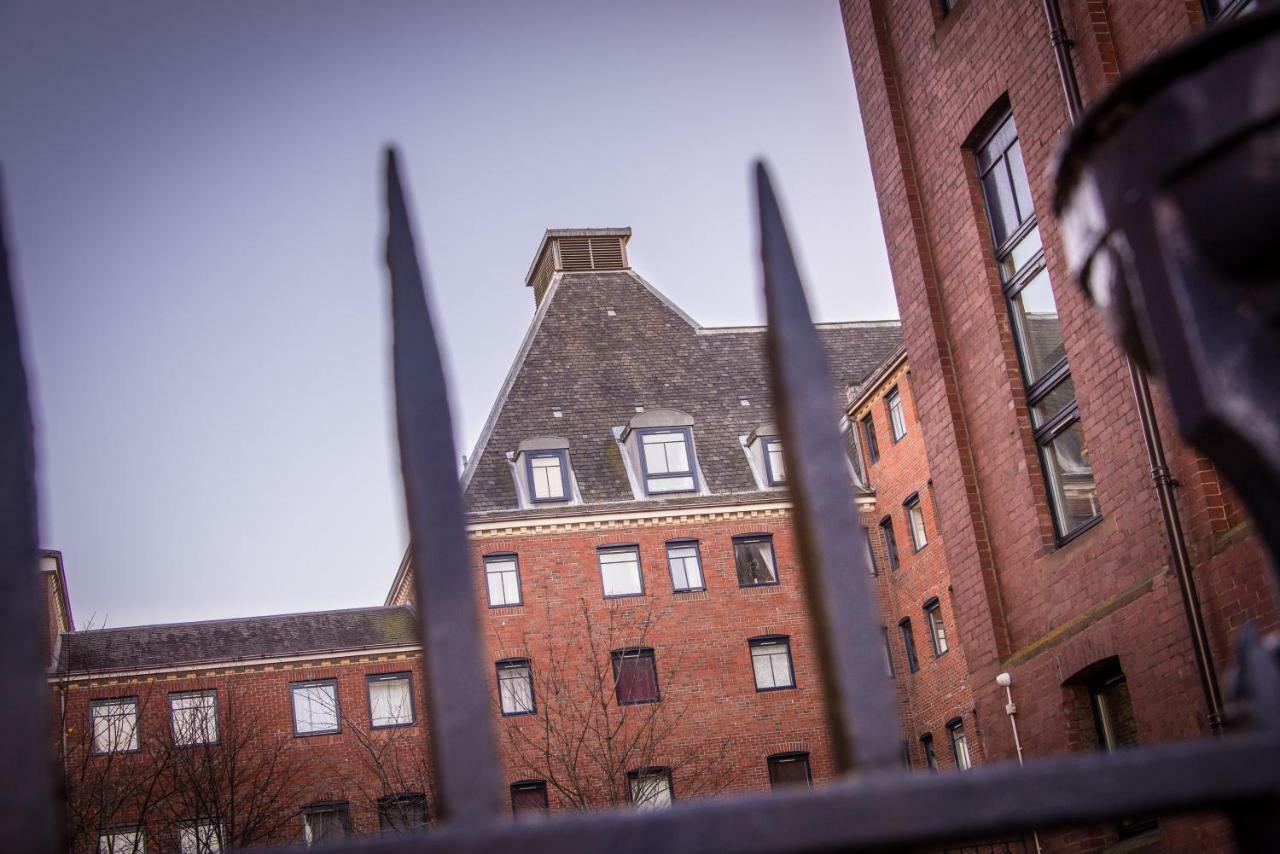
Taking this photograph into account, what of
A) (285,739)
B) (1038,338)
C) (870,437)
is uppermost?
(870,437)

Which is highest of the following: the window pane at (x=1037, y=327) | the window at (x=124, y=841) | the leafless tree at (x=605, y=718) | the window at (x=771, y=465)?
the window at (x=771, y=465)

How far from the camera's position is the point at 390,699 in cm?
3650

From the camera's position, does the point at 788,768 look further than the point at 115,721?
Yes

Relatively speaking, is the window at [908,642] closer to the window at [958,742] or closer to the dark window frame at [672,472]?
the window at [958,742]

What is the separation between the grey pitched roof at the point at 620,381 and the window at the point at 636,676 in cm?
404

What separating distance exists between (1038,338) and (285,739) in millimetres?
24713

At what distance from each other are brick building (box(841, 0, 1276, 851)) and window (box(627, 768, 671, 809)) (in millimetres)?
16764

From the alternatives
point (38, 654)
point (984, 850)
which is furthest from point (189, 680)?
point (38, 654)

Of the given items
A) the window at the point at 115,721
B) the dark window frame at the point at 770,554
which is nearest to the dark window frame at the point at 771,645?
the dark window frame at the point at 770,554

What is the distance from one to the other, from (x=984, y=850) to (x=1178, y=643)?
16.3m

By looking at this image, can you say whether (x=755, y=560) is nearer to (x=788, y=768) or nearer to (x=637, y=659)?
(x=637, y=659)

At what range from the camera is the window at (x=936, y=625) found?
117 feet

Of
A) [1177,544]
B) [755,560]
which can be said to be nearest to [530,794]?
[755,560]

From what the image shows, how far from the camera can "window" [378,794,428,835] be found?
3238 centimetres
